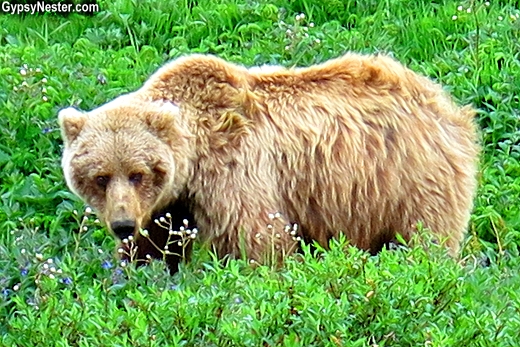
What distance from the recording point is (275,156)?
6.85 m

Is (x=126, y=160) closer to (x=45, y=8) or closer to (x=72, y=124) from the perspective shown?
(x=72, y=124)

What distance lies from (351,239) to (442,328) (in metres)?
1.62

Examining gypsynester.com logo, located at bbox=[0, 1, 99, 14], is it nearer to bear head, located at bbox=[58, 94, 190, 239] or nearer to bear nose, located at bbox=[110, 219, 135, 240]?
bear head, located at bbox=[58, 94, 190, 239]

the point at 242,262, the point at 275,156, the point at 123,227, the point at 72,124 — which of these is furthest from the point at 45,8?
the point at 242,262

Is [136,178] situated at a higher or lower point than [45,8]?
higher

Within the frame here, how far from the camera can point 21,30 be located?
34.1 feet

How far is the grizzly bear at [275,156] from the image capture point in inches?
259

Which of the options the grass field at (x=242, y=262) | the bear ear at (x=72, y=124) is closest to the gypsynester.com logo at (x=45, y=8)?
the grass field at (x=242, y=262)

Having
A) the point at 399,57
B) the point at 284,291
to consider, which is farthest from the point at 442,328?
the point at 399,57

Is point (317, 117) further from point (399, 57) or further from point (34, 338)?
point (399, 57)

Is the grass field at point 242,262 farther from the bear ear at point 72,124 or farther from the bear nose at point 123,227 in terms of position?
the bear ear at point 72,124

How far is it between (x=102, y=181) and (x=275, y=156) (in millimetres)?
895

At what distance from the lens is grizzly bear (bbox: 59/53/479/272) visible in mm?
6590

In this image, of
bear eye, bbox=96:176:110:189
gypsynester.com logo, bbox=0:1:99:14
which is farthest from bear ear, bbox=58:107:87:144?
gypsynester.com logo, bbox=0:1:99:14
